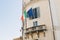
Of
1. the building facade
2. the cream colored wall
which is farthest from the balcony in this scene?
the cream colored wall

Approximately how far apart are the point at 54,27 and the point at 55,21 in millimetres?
691

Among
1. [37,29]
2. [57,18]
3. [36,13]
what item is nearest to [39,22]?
[37,29]

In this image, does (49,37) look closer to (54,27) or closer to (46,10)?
(54,27)

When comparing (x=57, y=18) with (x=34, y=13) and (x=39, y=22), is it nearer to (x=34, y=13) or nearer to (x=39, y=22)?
(x=39, y=22)

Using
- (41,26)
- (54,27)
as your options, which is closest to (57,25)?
(54,27)

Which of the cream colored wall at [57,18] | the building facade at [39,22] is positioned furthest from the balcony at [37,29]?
the cream colored wall at [57,18]

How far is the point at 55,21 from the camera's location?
20375 mm

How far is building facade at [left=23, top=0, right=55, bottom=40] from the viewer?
68.1 feet

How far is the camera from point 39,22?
2148 cm

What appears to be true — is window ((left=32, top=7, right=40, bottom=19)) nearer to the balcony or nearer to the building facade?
the building facade

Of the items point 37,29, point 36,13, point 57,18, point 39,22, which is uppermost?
point 36,13

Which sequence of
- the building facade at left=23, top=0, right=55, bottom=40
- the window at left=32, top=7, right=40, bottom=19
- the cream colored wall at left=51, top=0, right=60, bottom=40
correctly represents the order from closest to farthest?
the cream colored wall at left=51, top=0, right=60, bottom=40 → the building facade at left=23, top=0, right=55, bottom=40 → the window at left=32, top=7, right=40, bottom=19

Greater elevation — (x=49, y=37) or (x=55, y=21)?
(x=55, y=21)

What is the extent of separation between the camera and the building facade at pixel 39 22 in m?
20.8
